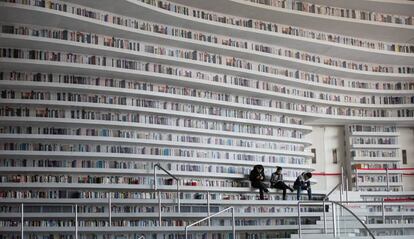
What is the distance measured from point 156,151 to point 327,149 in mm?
4254

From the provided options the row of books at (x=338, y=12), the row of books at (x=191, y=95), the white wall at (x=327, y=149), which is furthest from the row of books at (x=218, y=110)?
the row of books at (x=338, y=12)

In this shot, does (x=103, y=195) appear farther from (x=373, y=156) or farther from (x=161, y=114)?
(x=373, y=156)

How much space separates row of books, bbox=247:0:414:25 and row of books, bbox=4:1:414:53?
0.43 m

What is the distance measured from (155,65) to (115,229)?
296 centimetres

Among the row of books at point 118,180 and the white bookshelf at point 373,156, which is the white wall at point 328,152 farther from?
the row of books at point 118,180

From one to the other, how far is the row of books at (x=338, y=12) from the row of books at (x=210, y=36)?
435 millimetres

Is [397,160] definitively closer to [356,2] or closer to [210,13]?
[356,2]

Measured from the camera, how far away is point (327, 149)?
49.8 ft

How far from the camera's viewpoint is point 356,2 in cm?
1410

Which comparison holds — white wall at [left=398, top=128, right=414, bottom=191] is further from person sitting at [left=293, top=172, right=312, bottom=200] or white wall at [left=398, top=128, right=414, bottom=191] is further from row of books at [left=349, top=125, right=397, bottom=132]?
person sitting at [left=293, top=172, right=312, bottom=200]

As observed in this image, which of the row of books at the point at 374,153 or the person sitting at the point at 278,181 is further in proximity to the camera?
the row of books at the point at 374,153

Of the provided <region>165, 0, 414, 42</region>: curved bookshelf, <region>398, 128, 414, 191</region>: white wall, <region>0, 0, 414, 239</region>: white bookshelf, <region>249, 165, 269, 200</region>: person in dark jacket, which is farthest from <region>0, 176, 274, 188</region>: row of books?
<region>398, 128, 414, 191</region>: white wall

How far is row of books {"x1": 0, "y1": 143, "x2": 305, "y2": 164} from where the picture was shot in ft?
36.6

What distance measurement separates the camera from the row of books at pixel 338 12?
13531 millimetres
